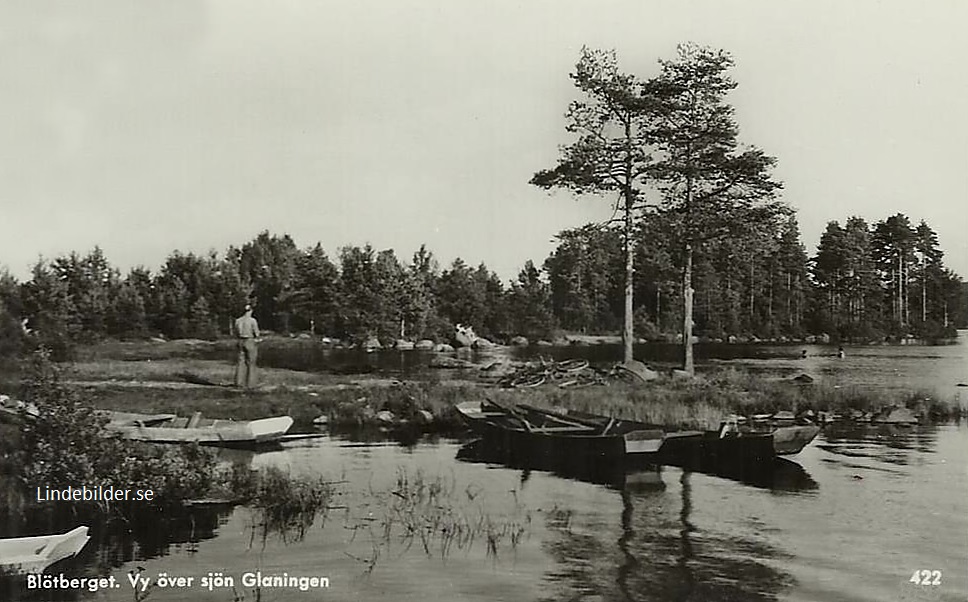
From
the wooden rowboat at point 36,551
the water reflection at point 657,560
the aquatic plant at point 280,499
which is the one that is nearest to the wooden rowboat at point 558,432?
the water reflection at point 657,560

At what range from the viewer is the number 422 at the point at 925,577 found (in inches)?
162

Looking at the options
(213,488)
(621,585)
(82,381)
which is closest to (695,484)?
(621,585)

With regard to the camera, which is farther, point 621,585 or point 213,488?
point 213,488

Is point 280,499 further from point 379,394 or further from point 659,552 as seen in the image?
point 659,552

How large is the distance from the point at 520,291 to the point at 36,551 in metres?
3.18

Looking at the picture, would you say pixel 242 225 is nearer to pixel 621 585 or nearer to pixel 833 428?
pixel 621 585

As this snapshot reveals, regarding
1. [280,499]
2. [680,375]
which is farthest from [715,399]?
[280,499]

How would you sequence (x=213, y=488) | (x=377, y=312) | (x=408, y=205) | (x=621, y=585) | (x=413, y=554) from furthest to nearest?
(x=377, y=312), (x=408, y=205), (x=213, y=488), (x=413, y=554), (x=621, y=585)

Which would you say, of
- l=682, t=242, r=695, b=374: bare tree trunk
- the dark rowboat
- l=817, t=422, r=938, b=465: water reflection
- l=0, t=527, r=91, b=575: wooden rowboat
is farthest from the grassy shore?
l=0, t=527, r=91, b=575: wooden rowboat

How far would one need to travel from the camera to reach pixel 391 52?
16.2ft

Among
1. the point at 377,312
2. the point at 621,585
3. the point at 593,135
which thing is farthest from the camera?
the point at 377,312

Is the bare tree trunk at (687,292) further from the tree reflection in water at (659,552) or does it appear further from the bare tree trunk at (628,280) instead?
the tree reflection in water at (659,552)

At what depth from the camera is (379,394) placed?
6242mm

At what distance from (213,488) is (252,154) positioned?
1.90 metres
